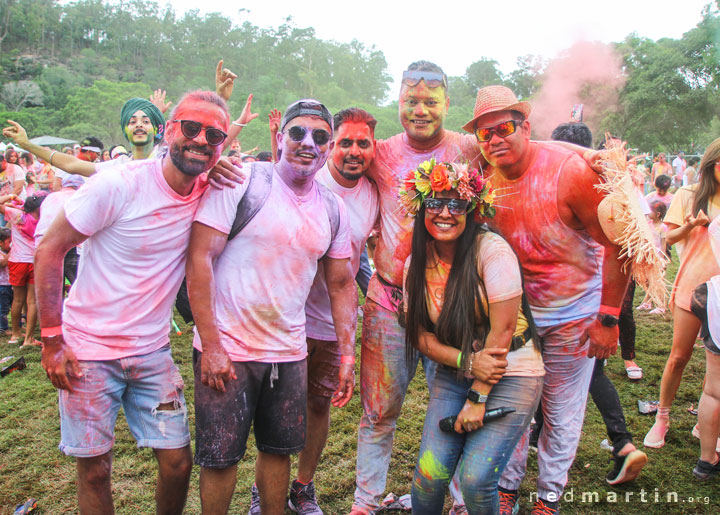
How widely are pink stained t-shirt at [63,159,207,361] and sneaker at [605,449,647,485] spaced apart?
321cm

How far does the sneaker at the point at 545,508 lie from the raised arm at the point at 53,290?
278 centimetres

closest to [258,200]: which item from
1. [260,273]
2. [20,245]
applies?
[260,273]

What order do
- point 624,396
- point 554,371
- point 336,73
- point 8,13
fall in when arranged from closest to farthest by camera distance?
1. point 554,371
2. point 624,396
3. point 8,13
4. point 336,73

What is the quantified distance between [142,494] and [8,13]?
9792 cm

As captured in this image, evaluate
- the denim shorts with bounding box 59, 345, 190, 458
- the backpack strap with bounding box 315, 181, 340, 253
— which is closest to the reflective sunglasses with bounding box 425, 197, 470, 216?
the backpack strap with bounding box 315, 181, 340, 253

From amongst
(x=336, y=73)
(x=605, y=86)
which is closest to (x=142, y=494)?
(x=605, y=86)

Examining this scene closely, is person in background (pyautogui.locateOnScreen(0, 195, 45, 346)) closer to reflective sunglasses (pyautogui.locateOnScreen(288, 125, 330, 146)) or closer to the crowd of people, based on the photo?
the crowd of people

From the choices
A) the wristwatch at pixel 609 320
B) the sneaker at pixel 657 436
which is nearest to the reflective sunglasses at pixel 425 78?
the wristwatch at pixel 609 320

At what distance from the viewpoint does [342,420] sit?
460 centimetres

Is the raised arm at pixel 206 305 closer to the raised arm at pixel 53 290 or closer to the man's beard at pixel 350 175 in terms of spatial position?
the raised arm at pixel 53 290

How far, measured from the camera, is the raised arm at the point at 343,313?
9.80 feet

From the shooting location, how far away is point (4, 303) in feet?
24.2

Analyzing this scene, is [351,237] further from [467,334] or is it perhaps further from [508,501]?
[508,501]

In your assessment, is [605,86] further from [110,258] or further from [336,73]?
[336,73]
